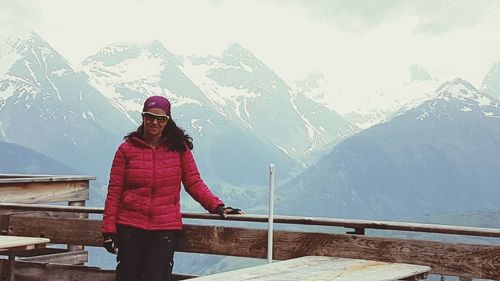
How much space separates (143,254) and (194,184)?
0.57m

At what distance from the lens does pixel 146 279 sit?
4.99m

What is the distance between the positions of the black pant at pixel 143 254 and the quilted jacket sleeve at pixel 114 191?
8cm

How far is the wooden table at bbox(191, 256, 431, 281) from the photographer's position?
3.71 meters

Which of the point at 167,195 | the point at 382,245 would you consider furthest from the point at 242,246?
the point at 382,245

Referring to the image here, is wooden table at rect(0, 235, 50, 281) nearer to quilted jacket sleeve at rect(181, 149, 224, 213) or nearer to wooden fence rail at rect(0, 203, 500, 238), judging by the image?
wooden fence rail at rect(0, 203, 500, 238)

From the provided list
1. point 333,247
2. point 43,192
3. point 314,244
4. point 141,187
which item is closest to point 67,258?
point 43,192

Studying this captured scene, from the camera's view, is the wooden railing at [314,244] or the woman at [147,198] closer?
the wooden railing at [314,244]

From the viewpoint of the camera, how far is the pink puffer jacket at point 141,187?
494 centimetres

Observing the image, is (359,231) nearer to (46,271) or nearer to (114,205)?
(114,205)

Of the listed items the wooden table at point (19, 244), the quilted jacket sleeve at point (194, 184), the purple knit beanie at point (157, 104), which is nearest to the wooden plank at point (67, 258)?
the wooden table at point (19, 244)

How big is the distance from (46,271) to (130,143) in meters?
1.78

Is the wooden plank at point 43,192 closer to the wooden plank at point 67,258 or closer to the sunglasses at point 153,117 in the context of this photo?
the wooden plank at point 67,258

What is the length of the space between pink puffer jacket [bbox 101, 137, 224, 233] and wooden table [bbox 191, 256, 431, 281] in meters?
1.02

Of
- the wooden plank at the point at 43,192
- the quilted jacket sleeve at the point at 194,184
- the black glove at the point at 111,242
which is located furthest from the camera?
the wooden plank at the point at 43,192
